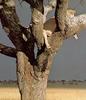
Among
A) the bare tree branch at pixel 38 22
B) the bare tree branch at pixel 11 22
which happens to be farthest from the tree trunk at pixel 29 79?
the bare tree branch at pixel 38 22

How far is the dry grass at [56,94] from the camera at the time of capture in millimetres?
13242

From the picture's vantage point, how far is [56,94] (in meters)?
13.8

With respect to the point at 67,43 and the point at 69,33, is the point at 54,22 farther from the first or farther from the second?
the point at 67,43

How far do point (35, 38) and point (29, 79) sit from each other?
882mm

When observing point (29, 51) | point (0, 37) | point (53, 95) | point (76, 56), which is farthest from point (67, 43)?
point (29, 51)

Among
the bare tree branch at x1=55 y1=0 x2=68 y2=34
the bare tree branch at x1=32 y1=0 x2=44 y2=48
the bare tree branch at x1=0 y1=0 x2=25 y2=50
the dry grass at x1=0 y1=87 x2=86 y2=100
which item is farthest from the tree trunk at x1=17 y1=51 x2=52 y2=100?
the dry grass at x1=0 y1=87 x2=86 y2=100

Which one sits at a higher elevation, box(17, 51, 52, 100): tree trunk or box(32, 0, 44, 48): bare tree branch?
box(32, 0, 44, 48): bare tree branch

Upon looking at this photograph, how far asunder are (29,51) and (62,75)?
7.03m

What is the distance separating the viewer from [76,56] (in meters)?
16.5

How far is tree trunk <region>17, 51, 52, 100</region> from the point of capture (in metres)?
9.21

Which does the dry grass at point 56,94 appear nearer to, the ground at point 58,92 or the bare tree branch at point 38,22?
the ground at point 58,92

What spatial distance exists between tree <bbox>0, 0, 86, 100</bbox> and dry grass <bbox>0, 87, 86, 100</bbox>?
12.7 feet

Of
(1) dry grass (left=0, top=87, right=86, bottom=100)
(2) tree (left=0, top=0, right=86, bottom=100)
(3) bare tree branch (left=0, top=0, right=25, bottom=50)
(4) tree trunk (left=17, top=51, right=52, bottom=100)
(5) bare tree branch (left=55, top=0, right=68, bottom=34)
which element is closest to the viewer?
(5) bare tree branch (left=55, top=0, right=68, bottom=34)

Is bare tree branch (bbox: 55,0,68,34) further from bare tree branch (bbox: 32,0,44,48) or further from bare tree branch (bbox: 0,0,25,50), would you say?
bare tree branch (bbox: 0,0,25,50)
